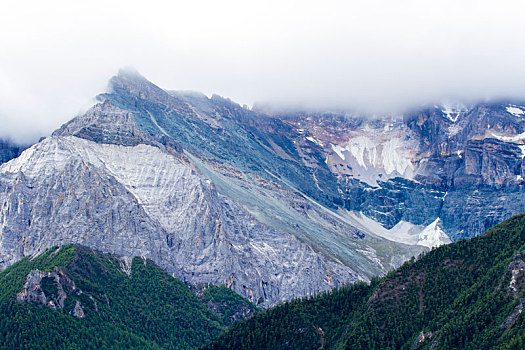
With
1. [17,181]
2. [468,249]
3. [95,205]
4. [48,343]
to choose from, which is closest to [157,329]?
[48,343]

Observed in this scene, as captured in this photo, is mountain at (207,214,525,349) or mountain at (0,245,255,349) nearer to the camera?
mountain at (207,214,525,349)

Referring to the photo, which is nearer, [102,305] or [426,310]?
[426,310]

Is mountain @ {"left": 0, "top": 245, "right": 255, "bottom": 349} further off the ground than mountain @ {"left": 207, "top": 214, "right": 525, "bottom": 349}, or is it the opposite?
mountain @ {"left": 207, "top": 214, "right": 525, "bottom": 349}

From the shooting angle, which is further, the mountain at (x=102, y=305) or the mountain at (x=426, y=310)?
the mountain at (x=102, y=305)

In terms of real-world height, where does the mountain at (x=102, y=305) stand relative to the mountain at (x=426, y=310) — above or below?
below

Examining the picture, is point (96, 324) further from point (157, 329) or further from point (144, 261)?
point (144, 261)
